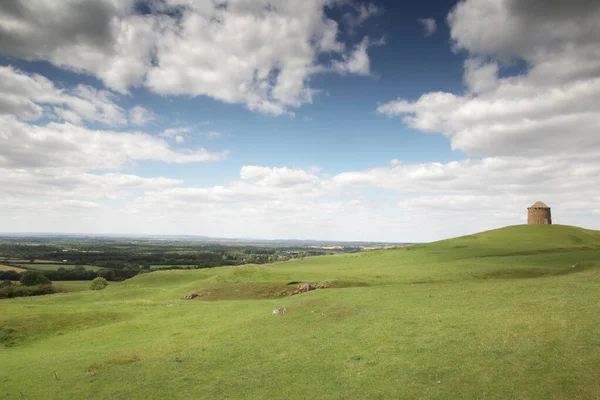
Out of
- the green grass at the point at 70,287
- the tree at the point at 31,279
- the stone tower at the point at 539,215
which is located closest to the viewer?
the tree at the point at 31,279

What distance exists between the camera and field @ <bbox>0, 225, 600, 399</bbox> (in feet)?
57.6

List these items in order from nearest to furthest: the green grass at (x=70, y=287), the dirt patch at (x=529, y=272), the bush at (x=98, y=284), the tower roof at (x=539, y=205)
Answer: the dirt patch at (x=529, y=272)
the bush at (x=98, y=284)
the green grass at (x=70, y=287)
the tower roof at (x=539, y=205)

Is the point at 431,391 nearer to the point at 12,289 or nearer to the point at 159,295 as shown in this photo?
the point at 159,295

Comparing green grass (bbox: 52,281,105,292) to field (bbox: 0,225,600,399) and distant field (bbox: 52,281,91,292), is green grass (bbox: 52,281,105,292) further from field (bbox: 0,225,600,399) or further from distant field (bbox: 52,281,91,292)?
field (bbox: 0,225,600,399)

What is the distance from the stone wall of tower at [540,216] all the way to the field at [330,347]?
6703 cm

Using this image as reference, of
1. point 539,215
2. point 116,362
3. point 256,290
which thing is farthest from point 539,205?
point 116,362

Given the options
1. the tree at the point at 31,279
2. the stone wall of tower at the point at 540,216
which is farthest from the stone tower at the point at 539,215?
the tree at the point at 31,279

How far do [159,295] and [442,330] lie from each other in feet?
173

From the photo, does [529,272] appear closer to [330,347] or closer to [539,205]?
[330,347]

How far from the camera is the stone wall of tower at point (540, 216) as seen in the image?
10394cm

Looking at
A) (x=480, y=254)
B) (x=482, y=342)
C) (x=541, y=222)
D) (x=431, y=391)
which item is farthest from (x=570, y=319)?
(x=541, y=222)

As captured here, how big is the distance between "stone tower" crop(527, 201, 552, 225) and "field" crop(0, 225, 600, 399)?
6709 cm

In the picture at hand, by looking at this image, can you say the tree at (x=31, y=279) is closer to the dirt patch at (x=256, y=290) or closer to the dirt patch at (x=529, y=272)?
the dirt patch at (x=256, y=290)

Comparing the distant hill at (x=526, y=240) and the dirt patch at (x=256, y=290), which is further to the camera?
the distant hill at (x=526, y=240)
